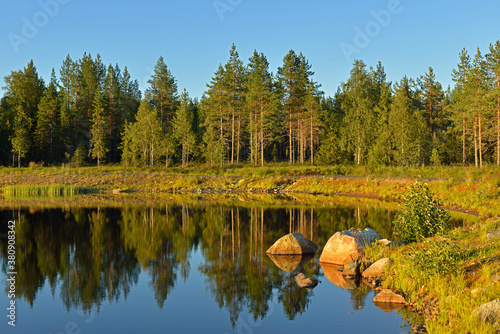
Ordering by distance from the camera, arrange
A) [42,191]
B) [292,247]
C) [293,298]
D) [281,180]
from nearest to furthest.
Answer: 1. [293,298]
2. [292,247]
3. [42,191]
4. [281,180]

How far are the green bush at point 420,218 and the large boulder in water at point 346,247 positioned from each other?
48.9 inches

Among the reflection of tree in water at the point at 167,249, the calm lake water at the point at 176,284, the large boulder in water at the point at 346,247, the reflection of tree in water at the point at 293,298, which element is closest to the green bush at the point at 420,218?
the large boulder in water at the point at 346,247

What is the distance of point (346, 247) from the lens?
1505 centimetres

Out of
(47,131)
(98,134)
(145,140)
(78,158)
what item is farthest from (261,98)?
(47,131)

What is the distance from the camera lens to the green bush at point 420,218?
14727 millimetres

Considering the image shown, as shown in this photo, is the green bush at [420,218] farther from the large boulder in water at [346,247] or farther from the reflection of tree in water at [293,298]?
the reflection of tree in water at [293,298]

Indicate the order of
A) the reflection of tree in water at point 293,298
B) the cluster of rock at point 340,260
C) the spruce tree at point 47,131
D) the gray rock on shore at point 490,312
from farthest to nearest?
the spruce tree at point 47,131 < the cluster of rock at point 340,260 < the reflection of tree in water at point 293,298 < the gray rock on shore at point 490,312

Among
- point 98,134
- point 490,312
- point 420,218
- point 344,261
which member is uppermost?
point 98,134

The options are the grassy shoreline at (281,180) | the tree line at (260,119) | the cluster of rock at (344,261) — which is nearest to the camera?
the cluster of rock at (344,261)

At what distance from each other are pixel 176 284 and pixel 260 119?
5213 centimetres

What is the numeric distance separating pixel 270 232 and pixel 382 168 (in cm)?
2677

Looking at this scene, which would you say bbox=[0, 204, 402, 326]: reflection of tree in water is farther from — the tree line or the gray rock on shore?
the tree line

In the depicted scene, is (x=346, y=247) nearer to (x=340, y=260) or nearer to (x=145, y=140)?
(x=340, y=260)

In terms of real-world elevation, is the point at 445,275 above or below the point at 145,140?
below
